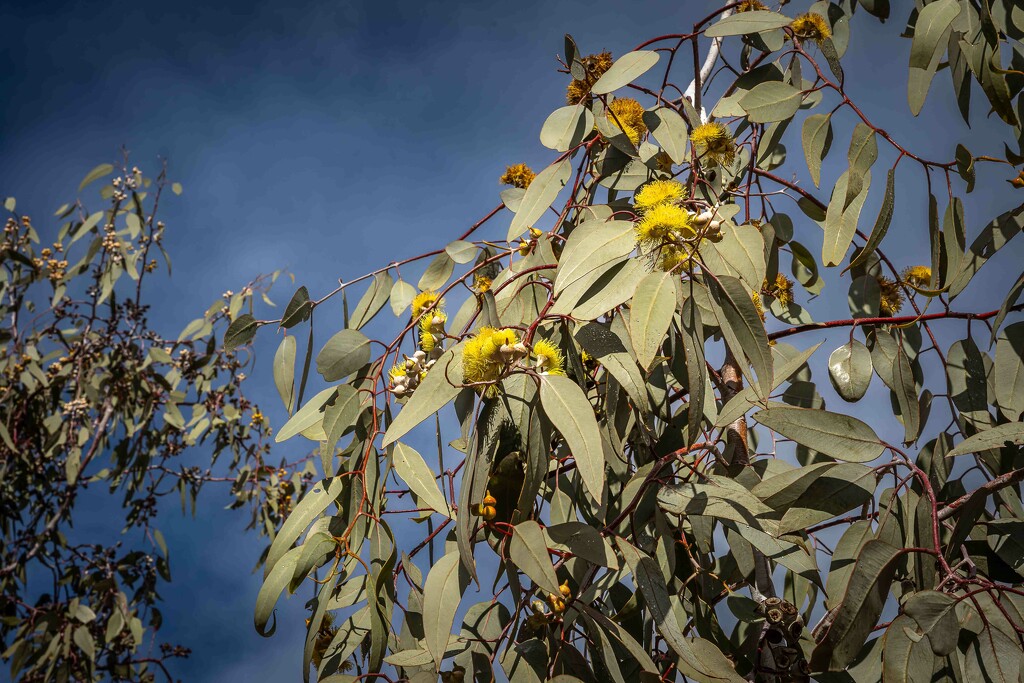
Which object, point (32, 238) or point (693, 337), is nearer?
point (693, 337)

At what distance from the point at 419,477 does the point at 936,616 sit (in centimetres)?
53

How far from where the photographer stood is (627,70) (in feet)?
2.99

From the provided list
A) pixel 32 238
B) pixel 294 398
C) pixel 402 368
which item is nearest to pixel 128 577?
pixel 32 238

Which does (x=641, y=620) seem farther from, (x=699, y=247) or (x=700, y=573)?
(x=699, y=247)

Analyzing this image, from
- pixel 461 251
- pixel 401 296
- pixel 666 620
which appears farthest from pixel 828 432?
pixel 401 296

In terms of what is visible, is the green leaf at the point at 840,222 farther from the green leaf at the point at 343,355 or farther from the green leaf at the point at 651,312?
the green leaf at the point at 343,355

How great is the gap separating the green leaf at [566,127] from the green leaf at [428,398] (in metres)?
0.38

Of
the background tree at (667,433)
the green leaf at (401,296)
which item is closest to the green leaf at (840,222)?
the background tree at (667,433)

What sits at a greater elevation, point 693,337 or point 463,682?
point 693,337

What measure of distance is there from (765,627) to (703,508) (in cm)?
21

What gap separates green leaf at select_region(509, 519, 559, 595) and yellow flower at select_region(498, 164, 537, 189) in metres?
0.64

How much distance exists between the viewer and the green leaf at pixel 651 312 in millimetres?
628

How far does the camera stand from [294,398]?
3.63 ft

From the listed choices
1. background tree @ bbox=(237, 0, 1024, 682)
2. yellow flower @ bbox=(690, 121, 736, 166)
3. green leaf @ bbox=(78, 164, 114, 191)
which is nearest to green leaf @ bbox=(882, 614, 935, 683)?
background tree @ bbox=(237, 0, 1024, 682)
